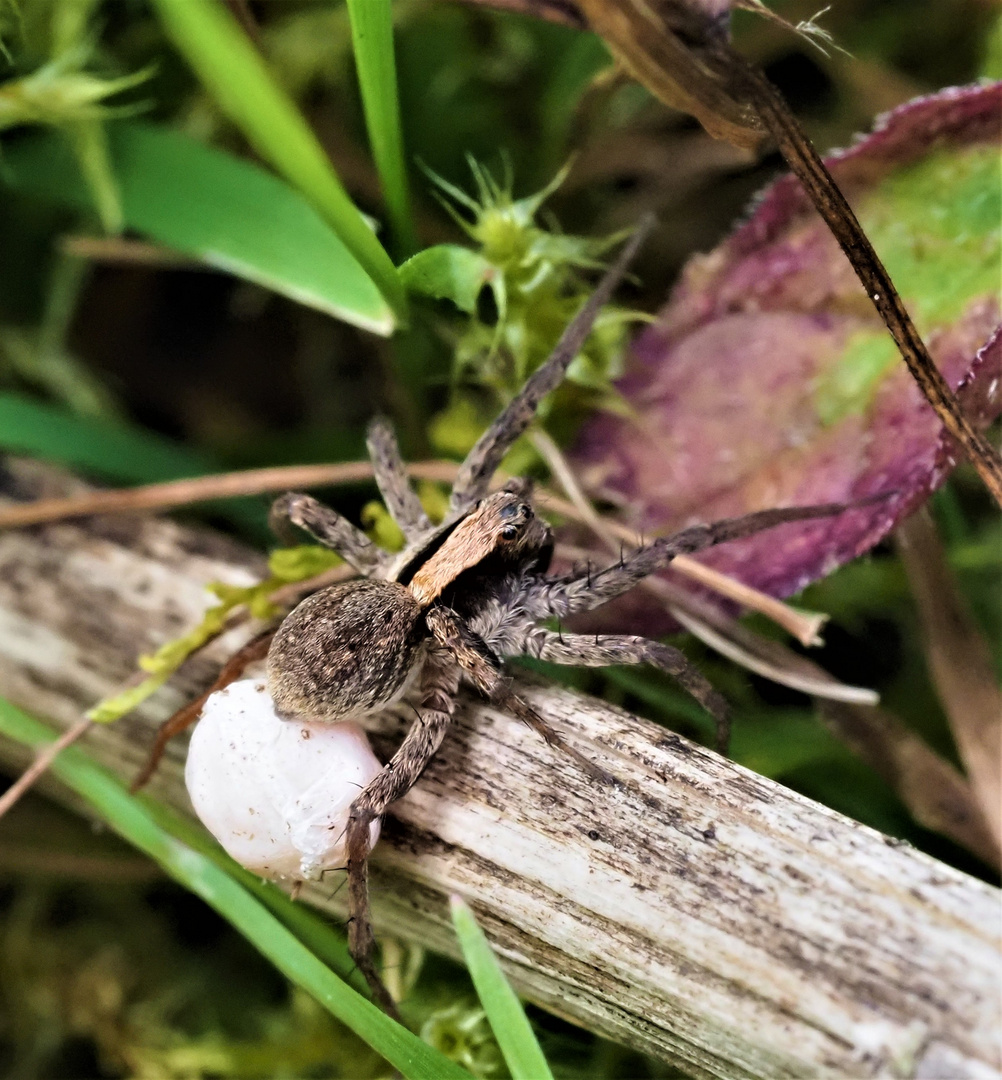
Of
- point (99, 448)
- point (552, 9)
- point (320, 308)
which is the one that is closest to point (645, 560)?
point (320, 308)

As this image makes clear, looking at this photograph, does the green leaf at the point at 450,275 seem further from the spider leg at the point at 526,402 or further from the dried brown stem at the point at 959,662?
the dried brown stem at the point at 959,662

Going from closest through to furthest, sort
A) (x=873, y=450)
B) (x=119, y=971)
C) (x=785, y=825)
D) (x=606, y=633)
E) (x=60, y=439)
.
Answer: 1. (x=785, y=825)
2. (x=873, y=450)
3. (x=606, y=633)
4. (x=60, y=439)
5. (x=119, y=971)

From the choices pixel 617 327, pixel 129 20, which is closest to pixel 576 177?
pixel 617 327

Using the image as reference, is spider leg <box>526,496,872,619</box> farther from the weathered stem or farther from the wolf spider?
the weathered stem

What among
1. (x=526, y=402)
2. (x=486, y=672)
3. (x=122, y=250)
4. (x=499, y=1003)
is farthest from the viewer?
(x=122, y=250)

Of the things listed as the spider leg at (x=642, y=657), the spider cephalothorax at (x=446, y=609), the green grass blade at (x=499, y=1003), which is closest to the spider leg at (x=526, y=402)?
the spider cephalothorax at (x=446, y=609)

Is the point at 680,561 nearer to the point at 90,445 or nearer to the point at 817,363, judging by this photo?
the point at 817,363

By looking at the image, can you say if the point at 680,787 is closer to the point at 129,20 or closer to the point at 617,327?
the point at 617,327
